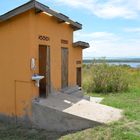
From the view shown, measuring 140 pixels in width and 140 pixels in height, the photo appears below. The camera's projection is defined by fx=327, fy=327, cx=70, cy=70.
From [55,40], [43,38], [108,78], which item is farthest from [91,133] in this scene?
[108,78]

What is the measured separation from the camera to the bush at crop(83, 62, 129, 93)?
20.8 m

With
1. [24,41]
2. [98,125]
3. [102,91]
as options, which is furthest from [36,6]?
[102,91]

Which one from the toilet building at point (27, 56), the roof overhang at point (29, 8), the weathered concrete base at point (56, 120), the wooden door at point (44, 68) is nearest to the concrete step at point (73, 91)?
the toilet building at point (27, 56)

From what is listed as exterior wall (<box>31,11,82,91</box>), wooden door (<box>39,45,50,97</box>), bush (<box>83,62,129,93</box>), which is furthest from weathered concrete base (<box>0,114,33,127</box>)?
bush (<box>83,62,129,93</box>)

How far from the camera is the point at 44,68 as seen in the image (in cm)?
1220

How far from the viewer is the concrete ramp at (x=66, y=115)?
32.8 feet

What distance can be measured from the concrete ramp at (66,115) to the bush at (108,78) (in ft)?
30.4

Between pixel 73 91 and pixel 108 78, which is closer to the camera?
pixel 73 91

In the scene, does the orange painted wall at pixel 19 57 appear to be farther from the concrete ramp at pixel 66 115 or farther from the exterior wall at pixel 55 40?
the concrete ramp at pixel 66 115

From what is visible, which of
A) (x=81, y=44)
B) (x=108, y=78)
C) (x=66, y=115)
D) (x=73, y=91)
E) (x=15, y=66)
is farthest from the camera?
(x=108, y=78)

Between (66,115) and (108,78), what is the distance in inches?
437

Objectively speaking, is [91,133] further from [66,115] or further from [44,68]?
[44,68]

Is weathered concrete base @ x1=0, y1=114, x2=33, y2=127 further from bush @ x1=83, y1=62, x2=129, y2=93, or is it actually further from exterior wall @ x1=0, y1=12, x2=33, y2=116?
bush @ x1=83, y1=62, x2=129, y2=93

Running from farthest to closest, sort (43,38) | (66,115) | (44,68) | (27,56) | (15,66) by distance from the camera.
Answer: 1. (44,68)
2. (43,38)
3. (15,66)
4. (27,56)
5. (66,115)
